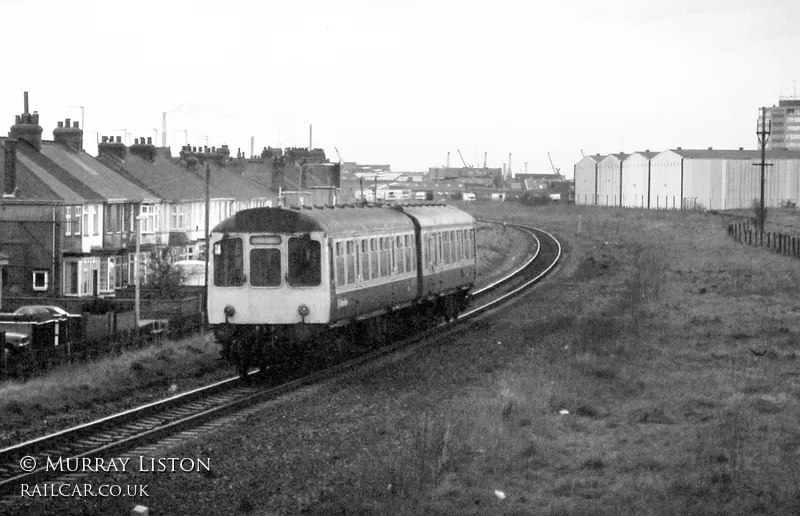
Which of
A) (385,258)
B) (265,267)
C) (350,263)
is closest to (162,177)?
(385,258)

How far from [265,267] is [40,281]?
32400 mm

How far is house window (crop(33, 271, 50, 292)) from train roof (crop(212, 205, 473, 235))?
91.3ft

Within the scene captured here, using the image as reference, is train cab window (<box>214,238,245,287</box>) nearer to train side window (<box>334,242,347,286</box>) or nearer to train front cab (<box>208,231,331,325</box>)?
train front cab (<box>208,231,331,325</box>)

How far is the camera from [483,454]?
42.7 ft

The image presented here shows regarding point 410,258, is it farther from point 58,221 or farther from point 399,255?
point 58,221

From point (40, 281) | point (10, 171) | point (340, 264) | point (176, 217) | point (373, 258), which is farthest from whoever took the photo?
point (176, 217)

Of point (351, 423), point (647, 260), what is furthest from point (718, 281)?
point (351, 423)

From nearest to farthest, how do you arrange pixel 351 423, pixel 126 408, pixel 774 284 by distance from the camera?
1. pixel 351 423
2. pixel 126 408
3. pixel 774 284

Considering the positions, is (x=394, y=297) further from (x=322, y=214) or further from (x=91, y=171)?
(x=91, y=171)

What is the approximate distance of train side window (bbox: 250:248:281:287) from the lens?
19.8 meters

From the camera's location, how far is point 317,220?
20000 millimetres

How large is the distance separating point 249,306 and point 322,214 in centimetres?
205

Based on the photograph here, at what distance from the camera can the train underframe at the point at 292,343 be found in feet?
64.3

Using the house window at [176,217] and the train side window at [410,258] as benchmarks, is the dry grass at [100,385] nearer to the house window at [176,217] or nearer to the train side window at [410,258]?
the train side window at [410,258]
